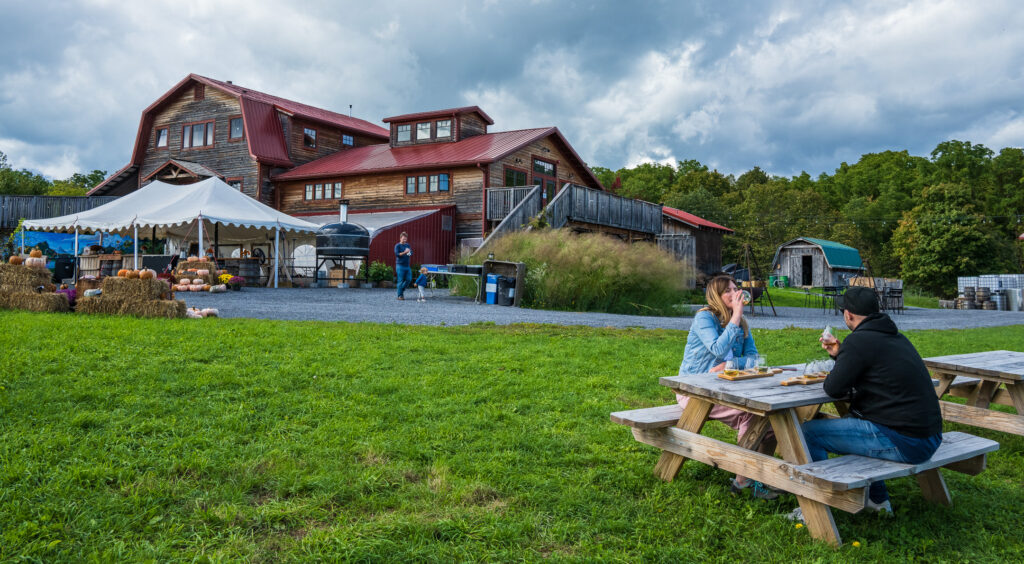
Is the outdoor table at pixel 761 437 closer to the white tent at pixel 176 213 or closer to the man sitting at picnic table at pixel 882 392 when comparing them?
the man sitting at picnic table at pixel 882 392

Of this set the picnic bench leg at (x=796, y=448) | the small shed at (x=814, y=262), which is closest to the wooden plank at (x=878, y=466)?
the picnic bench leg at (x=796, y=448)

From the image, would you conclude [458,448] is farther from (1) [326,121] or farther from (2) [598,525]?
(1) [326,121]

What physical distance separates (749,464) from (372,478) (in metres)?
1.88

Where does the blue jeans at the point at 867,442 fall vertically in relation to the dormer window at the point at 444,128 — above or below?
below

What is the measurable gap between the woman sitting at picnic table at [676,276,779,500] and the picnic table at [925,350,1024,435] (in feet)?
5.75

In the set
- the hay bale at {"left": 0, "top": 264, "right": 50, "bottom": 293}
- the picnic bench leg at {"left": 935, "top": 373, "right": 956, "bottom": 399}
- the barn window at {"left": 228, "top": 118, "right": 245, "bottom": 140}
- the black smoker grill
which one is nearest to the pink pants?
the picnic bench leg at {"left": 935, "top": 373, "right": 956, "bottom": 399}

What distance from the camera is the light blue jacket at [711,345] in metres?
3.87

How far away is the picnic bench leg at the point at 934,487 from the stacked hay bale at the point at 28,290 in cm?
1128

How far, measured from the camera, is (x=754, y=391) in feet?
10.3

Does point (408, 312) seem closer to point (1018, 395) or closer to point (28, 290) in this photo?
point (28, 290)

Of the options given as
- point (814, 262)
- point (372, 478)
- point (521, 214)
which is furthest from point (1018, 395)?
point (814, 262)

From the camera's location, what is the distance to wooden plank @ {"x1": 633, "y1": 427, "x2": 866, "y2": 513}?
2.80m

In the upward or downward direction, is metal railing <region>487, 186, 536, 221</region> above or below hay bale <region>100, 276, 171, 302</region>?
above

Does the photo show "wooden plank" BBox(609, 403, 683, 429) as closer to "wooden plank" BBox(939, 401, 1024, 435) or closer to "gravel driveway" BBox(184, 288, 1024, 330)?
"wooden plank" BBox(939, 401, 1024, 435)
